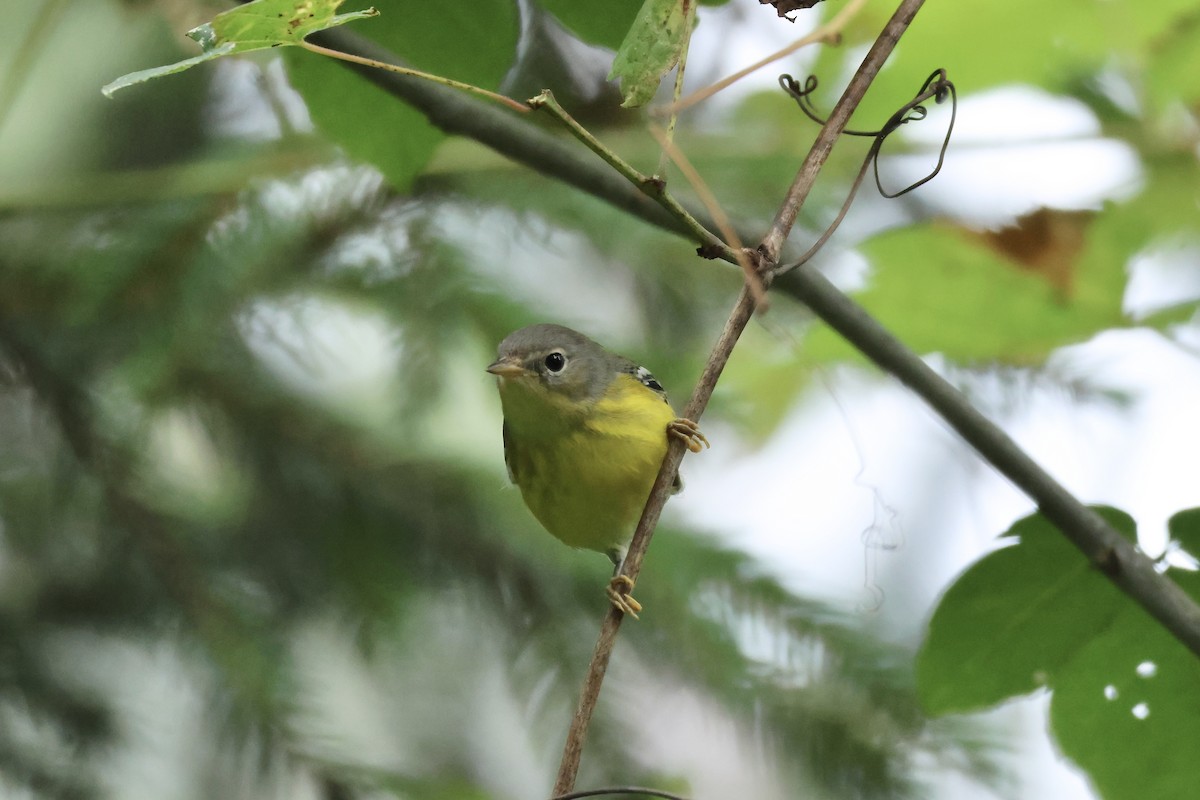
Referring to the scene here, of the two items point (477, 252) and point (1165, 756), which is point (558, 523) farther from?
point (1165, 756)

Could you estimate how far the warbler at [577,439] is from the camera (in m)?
1.81

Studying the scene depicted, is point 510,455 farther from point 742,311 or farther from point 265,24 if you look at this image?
point 265,24

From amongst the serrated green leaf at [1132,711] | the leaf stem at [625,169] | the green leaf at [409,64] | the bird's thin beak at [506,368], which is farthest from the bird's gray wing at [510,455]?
the leaf stem at [625,169]

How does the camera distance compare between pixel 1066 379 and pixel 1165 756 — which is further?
pixel 1066 379

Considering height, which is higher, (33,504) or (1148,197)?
(1148,197)

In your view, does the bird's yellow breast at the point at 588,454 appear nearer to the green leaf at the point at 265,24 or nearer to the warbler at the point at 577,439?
the warbler at the point at 577,439

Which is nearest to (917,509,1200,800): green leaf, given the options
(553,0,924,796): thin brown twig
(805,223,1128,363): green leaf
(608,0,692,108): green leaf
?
(805,223,1128,363): green leaf

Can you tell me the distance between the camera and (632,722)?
172cm

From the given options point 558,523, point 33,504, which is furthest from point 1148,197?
point 33,504

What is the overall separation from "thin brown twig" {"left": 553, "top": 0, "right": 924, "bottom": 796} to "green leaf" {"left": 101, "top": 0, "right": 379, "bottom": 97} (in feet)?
1.14

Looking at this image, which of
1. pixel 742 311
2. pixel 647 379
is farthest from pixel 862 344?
pixel 647 379

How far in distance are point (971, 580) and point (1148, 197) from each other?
2.24 ft

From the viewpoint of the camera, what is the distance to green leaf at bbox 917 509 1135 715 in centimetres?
121

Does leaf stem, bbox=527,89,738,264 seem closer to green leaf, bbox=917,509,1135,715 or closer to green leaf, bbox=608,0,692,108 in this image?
green leaf, bbox=608,0,692,108
